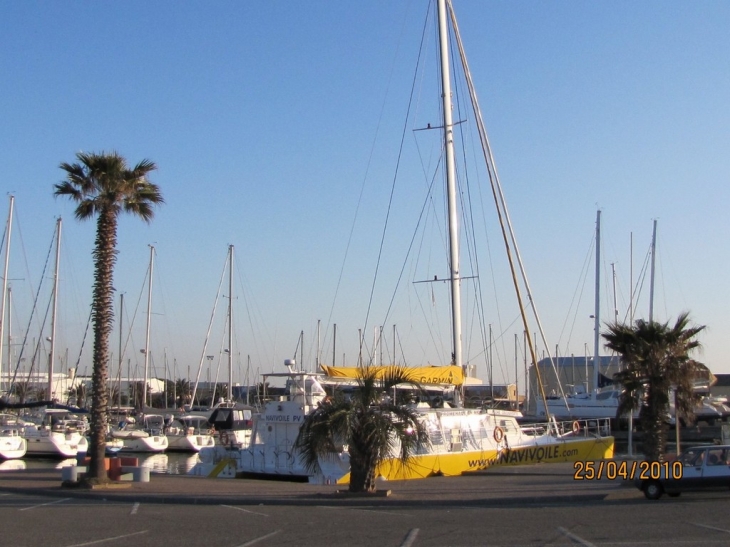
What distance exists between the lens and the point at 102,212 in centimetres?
2477

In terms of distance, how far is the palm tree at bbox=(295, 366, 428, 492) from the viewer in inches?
758

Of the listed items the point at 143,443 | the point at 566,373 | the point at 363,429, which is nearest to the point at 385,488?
the point at 363,429

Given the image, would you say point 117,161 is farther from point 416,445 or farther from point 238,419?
point 238,419

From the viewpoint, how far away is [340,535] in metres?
13.9

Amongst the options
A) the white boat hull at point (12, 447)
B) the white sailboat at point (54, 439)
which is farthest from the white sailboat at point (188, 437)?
the white boat hull at point (12, 447)

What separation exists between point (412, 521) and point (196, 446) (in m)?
41.0

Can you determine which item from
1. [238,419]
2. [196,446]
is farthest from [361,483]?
[238,419]

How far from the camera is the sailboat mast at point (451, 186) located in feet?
96.0

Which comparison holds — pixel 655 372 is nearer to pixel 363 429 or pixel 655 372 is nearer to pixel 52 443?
pixel 363 429

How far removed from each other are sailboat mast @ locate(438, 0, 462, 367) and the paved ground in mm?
5239

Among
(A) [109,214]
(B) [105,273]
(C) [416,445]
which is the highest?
(A) [109,214]

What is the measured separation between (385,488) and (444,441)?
5721 mm

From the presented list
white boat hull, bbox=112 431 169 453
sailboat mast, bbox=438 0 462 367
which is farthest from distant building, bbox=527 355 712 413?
sailboat mast, bbox=438 0 462 367
